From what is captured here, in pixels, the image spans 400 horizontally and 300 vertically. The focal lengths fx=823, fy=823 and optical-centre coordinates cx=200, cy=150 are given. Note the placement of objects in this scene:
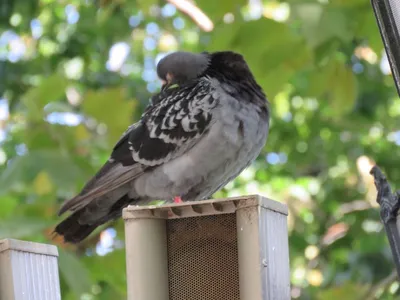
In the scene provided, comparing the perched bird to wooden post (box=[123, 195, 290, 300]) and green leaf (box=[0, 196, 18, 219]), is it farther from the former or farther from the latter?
wooden post (box=[123, 195, 290, 300])

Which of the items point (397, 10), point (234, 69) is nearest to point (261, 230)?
point (397, 10)

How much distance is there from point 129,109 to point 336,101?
125cm

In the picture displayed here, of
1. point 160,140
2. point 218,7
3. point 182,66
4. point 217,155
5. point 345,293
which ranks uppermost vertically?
point 218,7

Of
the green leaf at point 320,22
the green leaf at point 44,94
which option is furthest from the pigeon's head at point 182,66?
the green leaf at point 44,94

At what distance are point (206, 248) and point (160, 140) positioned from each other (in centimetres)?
209

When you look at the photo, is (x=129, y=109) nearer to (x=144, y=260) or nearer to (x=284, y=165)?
(x=144, y=260)

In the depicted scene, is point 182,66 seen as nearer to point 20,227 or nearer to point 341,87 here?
point 20,227

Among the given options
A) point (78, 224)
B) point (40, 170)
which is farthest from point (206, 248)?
point (40, 170)

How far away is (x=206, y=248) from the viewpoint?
59.8 inches

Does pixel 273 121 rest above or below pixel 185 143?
above

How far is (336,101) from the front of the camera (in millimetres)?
4840

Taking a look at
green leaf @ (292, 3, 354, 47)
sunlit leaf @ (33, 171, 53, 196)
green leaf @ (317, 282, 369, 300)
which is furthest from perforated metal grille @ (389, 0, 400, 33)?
sunlit leaf @ (33, 171, 53, 196)

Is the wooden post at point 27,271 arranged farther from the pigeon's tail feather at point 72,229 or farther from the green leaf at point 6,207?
the green leaf at point 6,207

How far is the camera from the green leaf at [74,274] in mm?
3402
